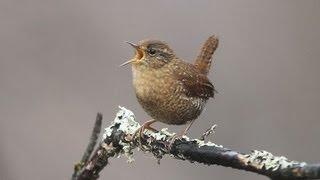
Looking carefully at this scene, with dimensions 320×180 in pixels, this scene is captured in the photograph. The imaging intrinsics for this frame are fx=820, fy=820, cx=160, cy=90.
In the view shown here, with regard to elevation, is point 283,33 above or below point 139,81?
above

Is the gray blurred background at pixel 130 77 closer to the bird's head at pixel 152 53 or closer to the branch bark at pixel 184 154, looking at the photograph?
the bird's head at pixel 152 53

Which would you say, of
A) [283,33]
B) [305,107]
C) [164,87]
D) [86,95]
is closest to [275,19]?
[283,33]

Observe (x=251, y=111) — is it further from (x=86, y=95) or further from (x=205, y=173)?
(x=86, y=95)

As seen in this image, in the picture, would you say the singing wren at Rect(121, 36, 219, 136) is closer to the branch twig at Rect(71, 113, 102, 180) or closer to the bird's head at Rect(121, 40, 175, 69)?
the bird's head at Rect(121, 40, 175, 69)

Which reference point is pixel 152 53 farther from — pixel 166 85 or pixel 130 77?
pixel 130 77

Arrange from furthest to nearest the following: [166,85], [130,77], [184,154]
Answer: [130,77], [166,85], [184,154]

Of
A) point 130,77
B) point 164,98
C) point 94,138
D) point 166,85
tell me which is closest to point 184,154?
point 94,138
